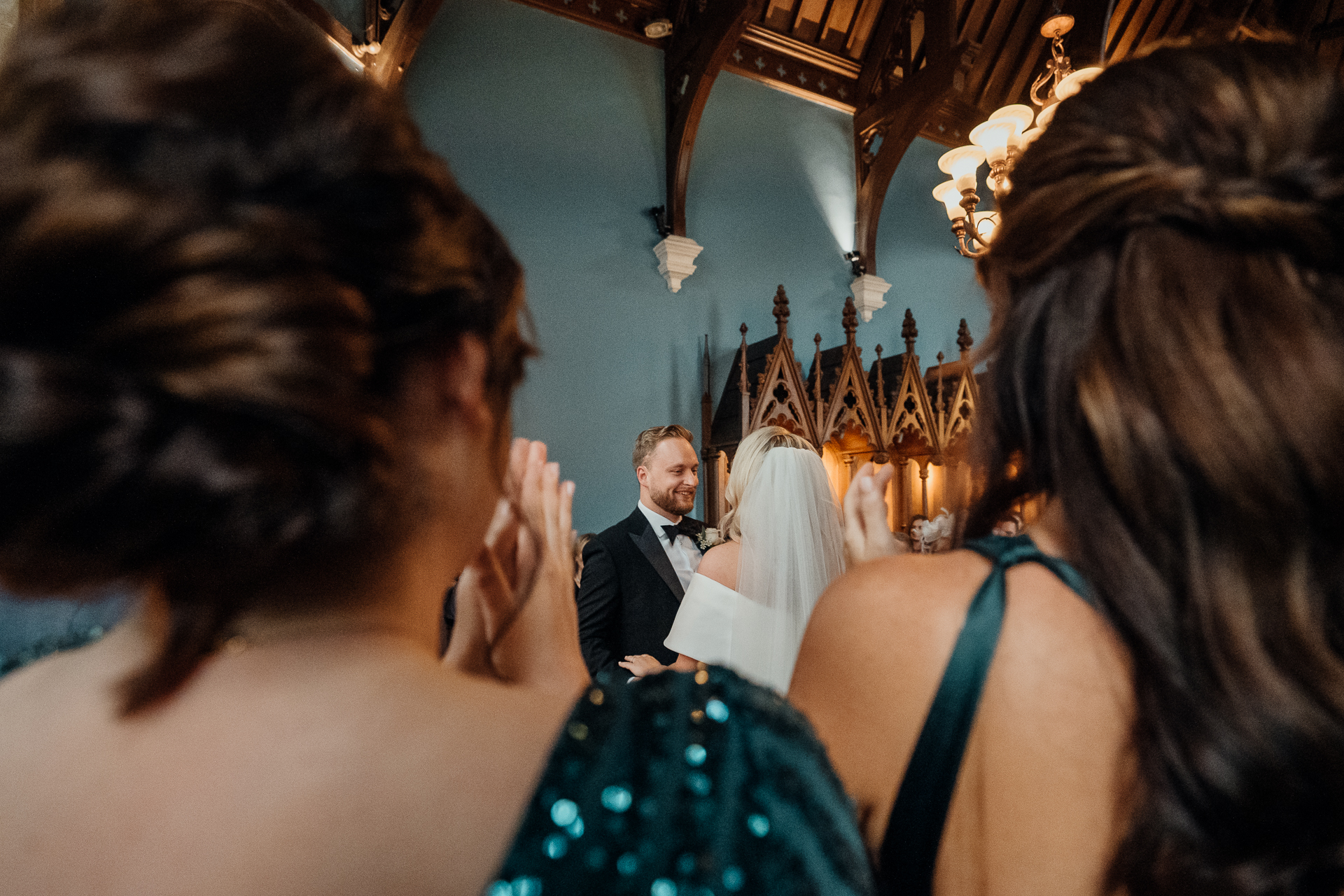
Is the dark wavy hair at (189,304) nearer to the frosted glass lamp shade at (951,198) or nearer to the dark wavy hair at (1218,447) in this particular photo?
the dark wavy hair at (1218,447)

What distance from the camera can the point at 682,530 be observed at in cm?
361

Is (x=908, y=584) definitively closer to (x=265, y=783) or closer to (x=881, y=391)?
(x=265, y=783)

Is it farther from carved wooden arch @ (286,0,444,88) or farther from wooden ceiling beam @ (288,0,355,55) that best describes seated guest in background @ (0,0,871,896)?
carved wooden arch @ (286,0,444,88)

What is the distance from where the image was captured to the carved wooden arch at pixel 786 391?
463 centimetres

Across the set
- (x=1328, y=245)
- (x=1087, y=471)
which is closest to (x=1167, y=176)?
(x=1328, y=245)

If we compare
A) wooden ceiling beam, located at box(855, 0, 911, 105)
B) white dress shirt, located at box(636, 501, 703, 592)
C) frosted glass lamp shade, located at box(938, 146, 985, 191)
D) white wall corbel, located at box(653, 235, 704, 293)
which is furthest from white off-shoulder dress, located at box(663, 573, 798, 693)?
wooden ceiling beam, located at box(855, 0, 911, 105)

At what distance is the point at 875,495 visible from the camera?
113cm

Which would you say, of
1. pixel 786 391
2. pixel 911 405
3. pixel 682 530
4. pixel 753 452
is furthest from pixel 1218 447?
pixel 911 405

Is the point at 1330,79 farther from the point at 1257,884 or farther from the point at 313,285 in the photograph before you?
the point at 313,285

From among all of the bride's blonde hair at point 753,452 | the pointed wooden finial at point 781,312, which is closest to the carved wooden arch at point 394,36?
the pointed wooden finial at point 781,312

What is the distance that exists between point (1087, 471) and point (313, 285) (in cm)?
63

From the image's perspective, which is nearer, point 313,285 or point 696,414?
point 313,285

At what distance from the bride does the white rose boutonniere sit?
128cm

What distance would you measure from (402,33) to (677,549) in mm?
3150
